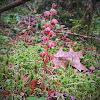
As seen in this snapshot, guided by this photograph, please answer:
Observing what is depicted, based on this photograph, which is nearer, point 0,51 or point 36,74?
point 36,74

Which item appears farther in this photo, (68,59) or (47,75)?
(68,59)

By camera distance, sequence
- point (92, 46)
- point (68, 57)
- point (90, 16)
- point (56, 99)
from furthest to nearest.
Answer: point (90, 16) < point (92, 46) < point (68, 57) < point (56, 99)

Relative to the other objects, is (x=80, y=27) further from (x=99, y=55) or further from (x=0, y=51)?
(x=0, y=51)

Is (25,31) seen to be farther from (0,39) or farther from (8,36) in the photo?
(0,39)

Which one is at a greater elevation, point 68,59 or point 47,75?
point 68,59

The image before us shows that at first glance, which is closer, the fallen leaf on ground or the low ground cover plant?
the low ground cover plant

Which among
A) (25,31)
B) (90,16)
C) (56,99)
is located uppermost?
(90,16)

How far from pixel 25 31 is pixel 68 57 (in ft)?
5.04

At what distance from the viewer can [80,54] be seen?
84.7 inches

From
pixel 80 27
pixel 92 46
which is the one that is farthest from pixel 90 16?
pixel 92 46

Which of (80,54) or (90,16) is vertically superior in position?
(90,16)

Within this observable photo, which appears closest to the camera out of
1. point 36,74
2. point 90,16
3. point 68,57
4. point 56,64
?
point 36,74

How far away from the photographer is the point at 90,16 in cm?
270

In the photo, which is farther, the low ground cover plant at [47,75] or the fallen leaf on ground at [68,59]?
the fallen leaf on ground at [68,59]
